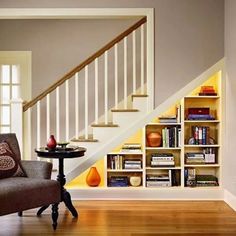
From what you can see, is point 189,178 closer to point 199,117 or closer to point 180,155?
point 180,155

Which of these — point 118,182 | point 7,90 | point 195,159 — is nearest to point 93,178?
point 118,182

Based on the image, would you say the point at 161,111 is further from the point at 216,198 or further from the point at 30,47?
the point at 30,47

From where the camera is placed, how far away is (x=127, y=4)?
5.60 m

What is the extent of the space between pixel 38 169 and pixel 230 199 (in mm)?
2334

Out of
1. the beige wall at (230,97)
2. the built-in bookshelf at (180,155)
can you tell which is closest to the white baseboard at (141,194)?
the built-in bookshelf at (180,155)

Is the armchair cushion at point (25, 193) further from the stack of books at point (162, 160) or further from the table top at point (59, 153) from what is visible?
the stack of books at point (162, 160)

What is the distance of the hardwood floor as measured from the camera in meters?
4.17

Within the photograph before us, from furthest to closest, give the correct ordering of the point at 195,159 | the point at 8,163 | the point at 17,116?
the point at 195,159 → the point at 17,116 → the point at 8,163

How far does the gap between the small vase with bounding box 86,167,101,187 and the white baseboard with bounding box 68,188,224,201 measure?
0.09 meters

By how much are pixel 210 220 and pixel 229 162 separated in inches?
40.7

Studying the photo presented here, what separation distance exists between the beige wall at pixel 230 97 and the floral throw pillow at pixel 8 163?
8.04 ft

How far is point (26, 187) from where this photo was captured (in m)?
4.06

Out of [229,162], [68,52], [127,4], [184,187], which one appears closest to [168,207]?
[184,187]

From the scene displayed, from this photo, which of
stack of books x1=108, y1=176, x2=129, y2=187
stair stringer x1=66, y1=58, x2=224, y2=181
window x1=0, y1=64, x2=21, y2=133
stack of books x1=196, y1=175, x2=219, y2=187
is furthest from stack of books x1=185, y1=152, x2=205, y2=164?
window x1=0, y1=64, x2=21, y2=133
